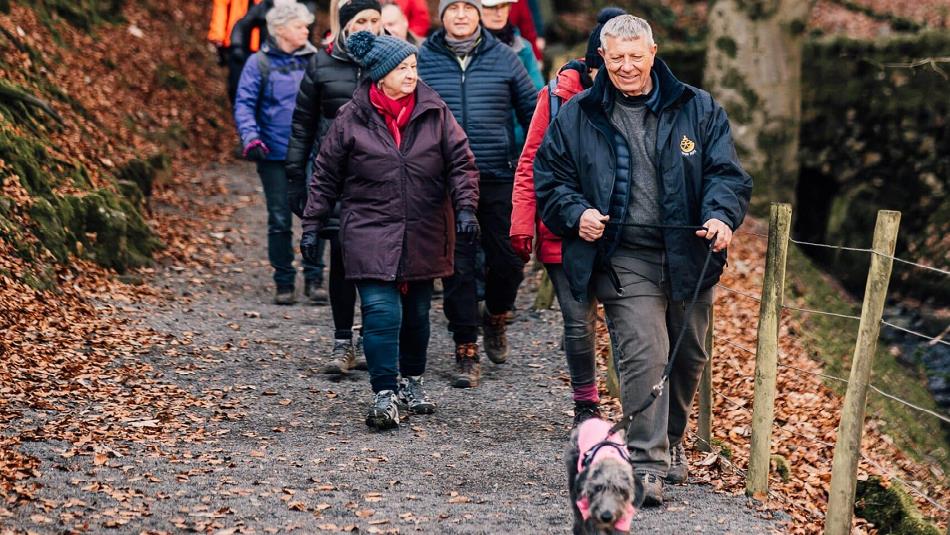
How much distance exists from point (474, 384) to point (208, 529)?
9.97ft

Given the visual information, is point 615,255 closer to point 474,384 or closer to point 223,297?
point 474,384

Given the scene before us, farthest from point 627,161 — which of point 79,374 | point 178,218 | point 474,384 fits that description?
point 178,218

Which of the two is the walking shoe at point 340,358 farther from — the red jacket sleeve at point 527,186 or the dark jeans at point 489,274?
the red jacket sleeve at point 527,186

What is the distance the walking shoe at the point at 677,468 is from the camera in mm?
6379

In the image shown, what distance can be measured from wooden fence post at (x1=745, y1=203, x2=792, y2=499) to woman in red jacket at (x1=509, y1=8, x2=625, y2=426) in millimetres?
931

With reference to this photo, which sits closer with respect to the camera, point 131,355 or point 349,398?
point 349,398

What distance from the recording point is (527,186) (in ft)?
21.6

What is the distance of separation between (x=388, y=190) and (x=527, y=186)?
90 centimetres

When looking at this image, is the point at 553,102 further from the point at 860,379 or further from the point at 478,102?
the point at 860,379

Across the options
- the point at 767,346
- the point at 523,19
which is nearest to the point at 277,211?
the point at 523,19

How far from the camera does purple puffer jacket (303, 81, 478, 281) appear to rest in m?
6.98

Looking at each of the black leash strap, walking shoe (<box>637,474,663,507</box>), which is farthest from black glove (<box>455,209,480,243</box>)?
walking shoe (<box>637,474,663,507</box>)

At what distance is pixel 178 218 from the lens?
13.2 meters

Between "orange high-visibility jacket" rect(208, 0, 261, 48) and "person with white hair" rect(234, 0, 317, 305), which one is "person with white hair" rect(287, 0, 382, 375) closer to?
"person with white hair" rect(234, 0, 317, 305)
